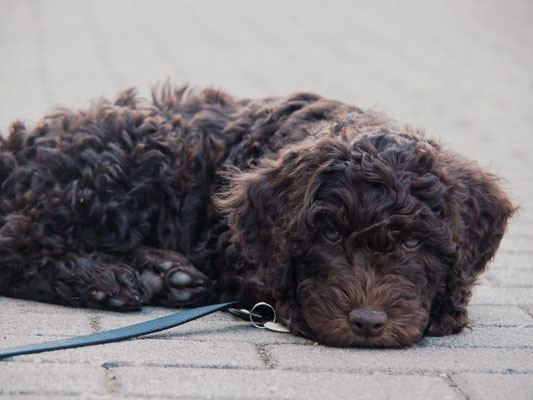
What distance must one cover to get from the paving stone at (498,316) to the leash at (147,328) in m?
0.98

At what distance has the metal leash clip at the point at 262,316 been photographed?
12.9 ft

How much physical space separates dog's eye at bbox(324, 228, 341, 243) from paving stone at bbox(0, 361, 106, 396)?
111 centimetres

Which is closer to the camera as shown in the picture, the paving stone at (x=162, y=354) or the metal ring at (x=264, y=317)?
the paving stone at (x=162, y=354)

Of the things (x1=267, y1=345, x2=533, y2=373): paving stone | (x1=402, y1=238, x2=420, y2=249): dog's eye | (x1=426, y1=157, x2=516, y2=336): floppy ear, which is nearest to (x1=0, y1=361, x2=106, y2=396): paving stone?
(x1=267, y1=345, x2=533, y2=373): paving stone

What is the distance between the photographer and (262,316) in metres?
4.15

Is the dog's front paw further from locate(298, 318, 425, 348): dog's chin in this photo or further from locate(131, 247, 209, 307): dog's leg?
locate(298, 318, 425, 348): dog's chin

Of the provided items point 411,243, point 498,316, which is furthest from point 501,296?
point 411,243

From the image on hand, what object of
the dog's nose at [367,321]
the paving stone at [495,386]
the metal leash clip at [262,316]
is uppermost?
the paving stone at [495,386]

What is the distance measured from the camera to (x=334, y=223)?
11.8ft

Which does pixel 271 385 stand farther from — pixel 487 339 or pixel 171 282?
pixel 171 282

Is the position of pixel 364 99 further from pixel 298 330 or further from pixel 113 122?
pixel 298 330

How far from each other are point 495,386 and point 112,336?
4.68 ft

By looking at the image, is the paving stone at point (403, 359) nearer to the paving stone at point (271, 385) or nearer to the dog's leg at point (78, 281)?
the paving stone at point (271, 385)

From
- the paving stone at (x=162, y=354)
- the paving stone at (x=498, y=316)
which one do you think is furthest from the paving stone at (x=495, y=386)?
the paving stone at (x=498, y=316)
